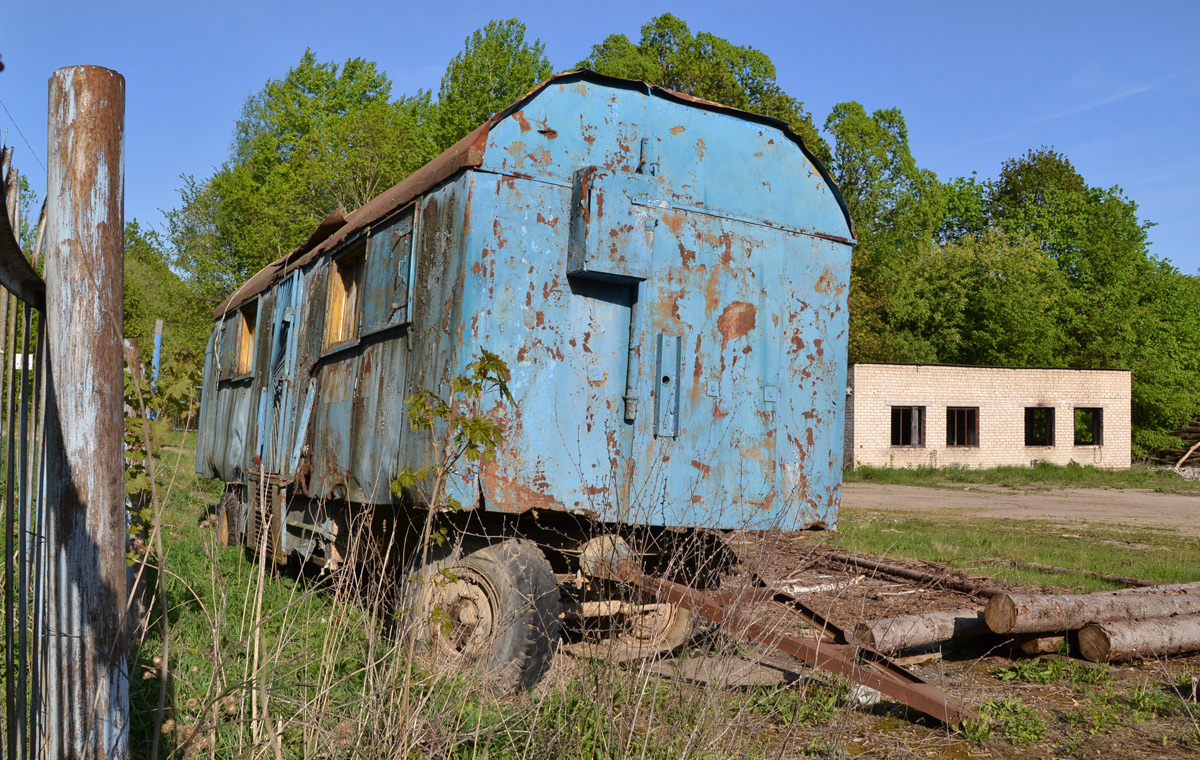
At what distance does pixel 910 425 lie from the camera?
26.4 m

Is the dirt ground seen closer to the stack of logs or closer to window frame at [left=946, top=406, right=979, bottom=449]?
window frame at [left=946, top=406, right=979, bottom=449]

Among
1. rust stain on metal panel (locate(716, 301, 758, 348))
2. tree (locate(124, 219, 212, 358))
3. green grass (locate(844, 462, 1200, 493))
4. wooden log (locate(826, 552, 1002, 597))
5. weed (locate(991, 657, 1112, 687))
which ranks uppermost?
tree (locate(124, 219, 212, 358))

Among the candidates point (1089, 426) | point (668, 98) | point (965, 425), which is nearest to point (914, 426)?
point (965, 425)

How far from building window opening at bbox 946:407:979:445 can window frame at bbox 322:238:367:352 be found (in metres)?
24.1

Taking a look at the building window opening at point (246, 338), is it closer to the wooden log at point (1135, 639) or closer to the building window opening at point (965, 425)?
the wooden log at point (1135, 639)

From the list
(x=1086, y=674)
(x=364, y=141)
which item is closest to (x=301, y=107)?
(x=364, y=141)

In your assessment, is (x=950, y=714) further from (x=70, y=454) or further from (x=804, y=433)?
(x=70, y=454)

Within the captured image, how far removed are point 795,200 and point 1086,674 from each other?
331 cm

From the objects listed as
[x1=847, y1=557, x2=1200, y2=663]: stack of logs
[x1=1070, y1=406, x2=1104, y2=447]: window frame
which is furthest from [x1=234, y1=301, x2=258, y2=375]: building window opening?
[x1=1070, y1=406, x2=1104, y2=447]: window frame

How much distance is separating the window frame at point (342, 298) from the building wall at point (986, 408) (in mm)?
20500

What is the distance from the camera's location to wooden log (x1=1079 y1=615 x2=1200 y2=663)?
18.1 ft

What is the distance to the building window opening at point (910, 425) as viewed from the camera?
86.4ft

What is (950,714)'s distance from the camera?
4.18m

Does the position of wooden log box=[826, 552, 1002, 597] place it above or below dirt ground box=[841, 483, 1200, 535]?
below
